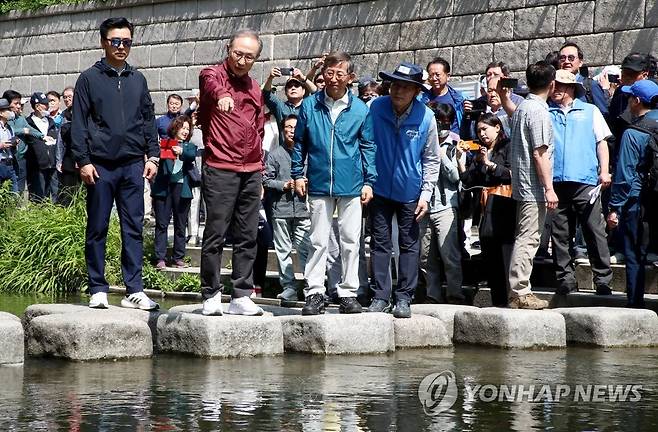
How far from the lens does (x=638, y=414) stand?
22.2ft

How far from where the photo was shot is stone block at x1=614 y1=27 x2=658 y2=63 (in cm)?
1590

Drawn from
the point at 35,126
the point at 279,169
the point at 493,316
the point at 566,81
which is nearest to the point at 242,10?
the point at 35,126

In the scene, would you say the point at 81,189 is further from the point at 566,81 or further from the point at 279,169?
the point at 566,81

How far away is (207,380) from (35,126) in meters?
13.1

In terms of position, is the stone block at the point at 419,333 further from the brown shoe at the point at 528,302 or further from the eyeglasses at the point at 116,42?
the eyeglasses at the point at 116,42

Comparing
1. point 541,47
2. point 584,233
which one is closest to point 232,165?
point 584,233

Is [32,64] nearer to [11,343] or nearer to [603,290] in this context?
[603,290]

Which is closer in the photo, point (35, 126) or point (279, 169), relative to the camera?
point (279, 169)

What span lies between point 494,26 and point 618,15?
7.23 feet

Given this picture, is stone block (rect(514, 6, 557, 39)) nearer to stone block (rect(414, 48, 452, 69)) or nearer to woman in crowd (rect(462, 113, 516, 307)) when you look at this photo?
stone block (rect(414, 48, 452, 69))

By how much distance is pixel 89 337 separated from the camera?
8453 mm

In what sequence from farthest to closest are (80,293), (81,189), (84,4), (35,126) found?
1. (84,4)
2. (35,126)
3. (81,189)
4. (80,293)

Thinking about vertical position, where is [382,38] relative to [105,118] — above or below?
above

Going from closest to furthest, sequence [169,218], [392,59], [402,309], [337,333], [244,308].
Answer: [337,333], [244,308], [402,309], [169,218], [392,59]
